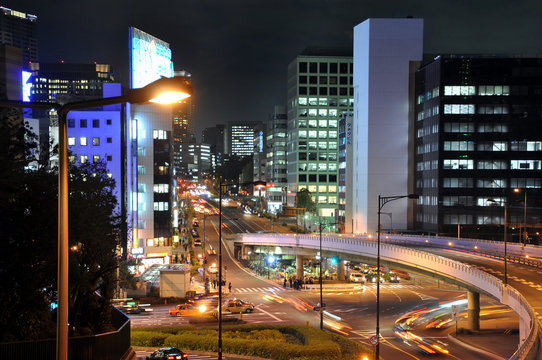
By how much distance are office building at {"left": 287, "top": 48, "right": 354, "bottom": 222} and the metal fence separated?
13942 centimetres

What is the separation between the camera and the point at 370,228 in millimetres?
115875

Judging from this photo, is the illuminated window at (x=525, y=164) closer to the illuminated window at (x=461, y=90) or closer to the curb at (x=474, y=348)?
the illuminated window at (x=461, y=90)

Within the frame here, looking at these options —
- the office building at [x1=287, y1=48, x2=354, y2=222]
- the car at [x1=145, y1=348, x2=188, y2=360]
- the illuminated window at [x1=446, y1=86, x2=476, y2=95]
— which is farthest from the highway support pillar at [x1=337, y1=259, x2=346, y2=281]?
the office building at [x1=287, y1=48, x2=354, y2=222]

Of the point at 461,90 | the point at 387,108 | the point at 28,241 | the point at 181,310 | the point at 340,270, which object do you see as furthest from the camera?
the point at 387,108

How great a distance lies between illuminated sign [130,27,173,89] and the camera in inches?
3169

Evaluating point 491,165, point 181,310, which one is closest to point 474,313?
point 181,310

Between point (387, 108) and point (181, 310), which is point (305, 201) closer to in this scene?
point (387, 108)

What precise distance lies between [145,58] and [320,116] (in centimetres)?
8874

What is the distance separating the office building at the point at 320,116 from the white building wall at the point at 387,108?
43.0m

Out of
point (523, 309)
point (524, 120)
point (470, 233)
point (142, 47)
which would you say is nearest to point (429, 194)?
point (470, 233)

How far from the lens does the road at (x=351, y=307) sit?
4433 cm

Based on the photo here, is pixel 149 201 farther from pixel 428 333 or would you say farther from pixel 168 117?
pixel 428 333

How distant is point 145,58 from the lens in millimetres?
82562

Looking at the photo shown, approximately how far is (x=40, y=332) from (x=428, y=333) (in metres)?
40.1
